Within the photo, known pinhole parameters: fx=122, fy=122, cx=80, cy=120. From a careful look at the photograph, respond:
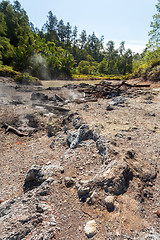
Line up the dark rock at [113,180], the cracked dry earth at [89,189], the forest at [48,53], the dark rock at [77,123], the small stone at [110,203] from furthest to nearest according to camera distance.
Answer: the forest at [48,53], the dark rock at [77,123], the dark rock at [113,180], the small stone at [110,203], the cracked dry earth at [89,189]

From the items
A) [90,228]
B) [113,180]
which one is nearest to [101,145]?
[113,180]

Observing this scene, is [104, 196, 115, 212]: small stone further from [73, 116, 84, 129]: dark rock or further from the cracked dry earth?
[73, 116, 84, 129]: dark rock

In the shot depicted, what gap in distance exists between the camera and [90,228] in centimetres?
214

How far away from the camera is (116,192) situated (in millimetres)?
2621

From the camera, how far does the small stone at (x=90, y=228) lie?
2.07m

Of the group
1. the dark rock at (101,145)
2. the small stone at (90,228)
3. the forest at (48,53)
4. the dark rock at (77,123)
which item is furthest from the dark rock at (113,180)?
the forest at (48,53)

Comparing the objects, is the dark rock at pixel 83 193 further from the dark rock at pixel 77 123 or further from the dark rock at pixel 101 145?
the dark rock at pixel 77 123

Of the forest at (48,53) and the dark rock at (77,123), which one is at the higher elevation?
the forest at (48,53)

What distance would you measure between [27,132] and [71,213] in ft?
21.9

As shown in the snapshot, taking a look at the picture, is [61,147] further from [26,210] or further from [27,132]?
[27,132]

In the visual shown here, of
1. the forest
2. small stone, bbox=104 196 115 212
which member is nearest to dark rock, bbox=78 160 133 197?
small stone, bbox=104 196 115 212

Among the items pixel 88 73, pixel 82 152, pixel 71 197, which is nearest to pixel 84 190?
pixel 71 197

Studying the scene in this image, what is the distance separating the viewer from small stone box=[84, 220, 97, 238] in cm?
207

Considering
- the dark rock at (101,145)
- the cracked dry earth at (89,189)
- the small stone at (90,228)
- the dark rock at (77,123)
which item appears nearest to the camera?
the small stone at (90,228)
